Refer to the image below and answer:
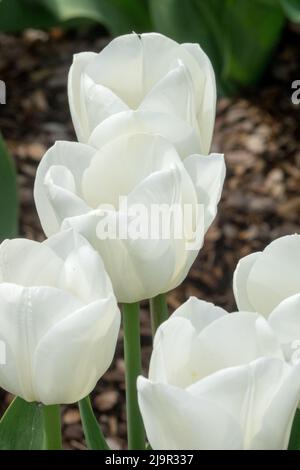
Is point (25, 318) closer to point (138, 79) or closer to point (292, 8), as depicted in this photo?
point (138, 79)

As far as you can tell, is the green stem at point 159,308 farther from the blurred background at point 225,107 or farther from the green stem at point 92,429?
the blurred background at point 225,107

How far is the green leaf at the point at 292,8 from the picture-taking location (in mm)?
1872

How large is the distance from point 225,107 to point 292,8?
0.48 metres

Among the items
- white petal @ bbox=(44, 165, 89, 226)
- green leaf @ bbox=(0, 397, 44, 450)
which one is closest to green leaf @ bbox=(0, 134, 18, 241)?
green leaf @ bbox=(0, 397, 44, 450)

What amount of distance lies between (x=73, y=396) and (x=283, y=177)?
5.18 feet

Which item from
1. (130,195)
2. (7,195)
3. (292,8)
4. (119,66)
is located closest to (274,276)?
(130,195)

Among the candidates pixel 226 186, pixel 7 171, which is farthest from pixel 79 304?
pixel 226 186

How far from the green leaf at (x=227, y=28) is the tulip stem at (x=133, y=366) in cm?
144

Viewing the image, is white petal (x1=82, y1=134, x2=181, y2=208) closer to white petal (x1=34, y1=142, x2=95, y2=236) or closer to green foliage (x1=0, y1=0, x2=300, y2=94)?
white petal (x1=34, y1=142, x2=95, y2=236)

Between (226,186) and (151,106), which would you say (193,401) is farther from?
(226,186)

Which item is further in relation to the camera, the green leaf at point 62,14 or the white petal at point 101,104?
the green leaf at point 62,14

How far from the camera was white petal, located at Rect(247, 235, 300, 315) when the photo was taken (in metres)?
0.68

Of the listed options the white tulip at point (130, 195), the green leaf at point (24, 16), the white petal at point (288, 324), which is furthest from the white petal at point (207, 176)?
the green leaf at point (24, 16)

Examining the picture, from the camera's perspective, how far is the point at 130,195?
0.66 metres
